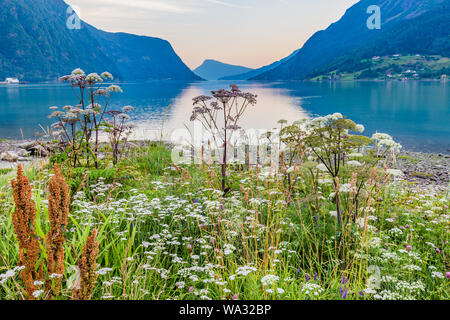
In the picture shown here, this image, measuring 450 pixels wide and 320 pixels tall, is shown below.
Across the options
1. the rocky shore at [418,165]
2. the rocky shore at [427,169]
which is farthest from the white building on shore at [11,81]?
the rocky shore at [427,169]

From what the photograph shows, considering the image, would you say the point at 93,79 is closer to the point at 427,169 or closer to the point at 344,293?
the point at 344,293

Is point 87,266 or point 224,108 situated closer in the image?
point 87,266

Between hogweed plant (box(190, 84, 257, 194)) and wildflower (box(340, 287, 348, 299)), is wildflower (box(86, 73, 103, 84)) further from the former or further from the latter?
wildflower (box(340, 287, 348, 299))

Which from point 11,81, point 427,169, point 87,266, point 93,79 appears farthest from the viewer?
point 11,81

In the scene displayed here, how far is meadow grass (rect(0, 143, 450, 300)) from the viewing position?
10.3ft

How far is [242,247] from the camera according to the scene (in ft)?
14.4

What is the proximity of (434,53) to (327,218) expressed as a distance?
210m

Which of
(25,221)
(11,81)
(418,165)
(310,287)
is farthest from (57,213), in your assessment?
(11,81)

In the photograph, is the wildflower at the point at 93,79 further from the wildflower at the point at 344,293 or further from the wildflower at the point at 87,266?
the wildflower at the point at 344,293

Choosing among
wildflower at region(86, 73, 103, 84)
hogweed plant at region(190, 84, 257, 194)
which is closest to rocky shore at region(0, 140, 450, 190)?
wildflower at region(86, 73, 103, 84)

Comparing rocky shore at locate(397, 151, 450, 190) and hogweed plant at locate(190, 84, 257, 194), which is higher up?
hogweed plant at locate(190, 84, 257, 194)

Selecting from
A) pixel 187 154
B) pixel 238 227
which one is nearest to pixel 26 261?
pixel 238 227

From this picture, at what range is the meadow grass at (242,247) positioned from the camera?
315 centimetres
